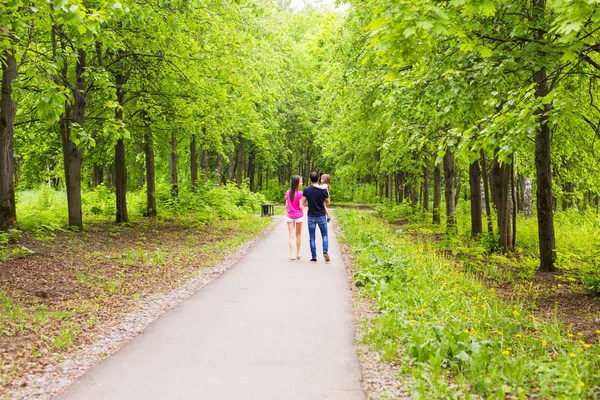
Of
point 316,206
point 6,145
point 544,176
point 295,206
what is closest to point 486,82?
point 544,176

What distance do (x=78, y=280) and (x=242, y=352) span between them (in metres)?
4.65

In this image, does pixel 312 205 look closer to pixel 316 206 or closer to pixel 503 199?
pixel 316 206

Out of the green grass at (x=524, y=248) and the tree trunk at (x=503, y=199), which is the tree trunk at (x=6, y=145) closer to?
the green grass at (x=524, y=248)

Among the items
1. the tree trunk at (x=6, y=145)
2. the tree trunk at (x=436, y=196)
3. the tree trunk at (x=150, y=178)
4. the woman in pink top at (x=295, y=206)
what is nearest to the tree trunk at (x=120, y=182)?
the tree trunk at (x=150, y=178)

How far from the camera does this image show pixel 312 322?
19.7 feet

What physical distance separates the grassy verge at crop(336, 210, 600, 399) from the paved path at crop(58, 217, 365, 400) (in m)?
0.54

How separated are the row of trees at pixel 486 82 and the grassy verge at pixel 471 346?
6.72ft

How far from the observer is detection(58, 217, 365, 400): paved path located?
395cm

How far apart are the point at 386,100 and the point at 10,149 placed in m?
8.49

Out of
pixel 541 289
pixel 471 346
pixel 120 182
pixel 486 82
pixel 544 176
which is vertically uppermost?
pixel 486 82

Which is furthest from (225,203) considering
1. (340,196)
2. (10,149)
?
(340,196)

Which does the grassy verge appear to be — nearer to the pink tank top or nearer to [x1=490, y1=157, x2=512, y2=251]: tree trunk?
the pink tank top

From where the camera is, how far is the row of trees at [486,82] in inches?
176

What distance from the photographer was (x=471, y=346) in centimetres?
437
